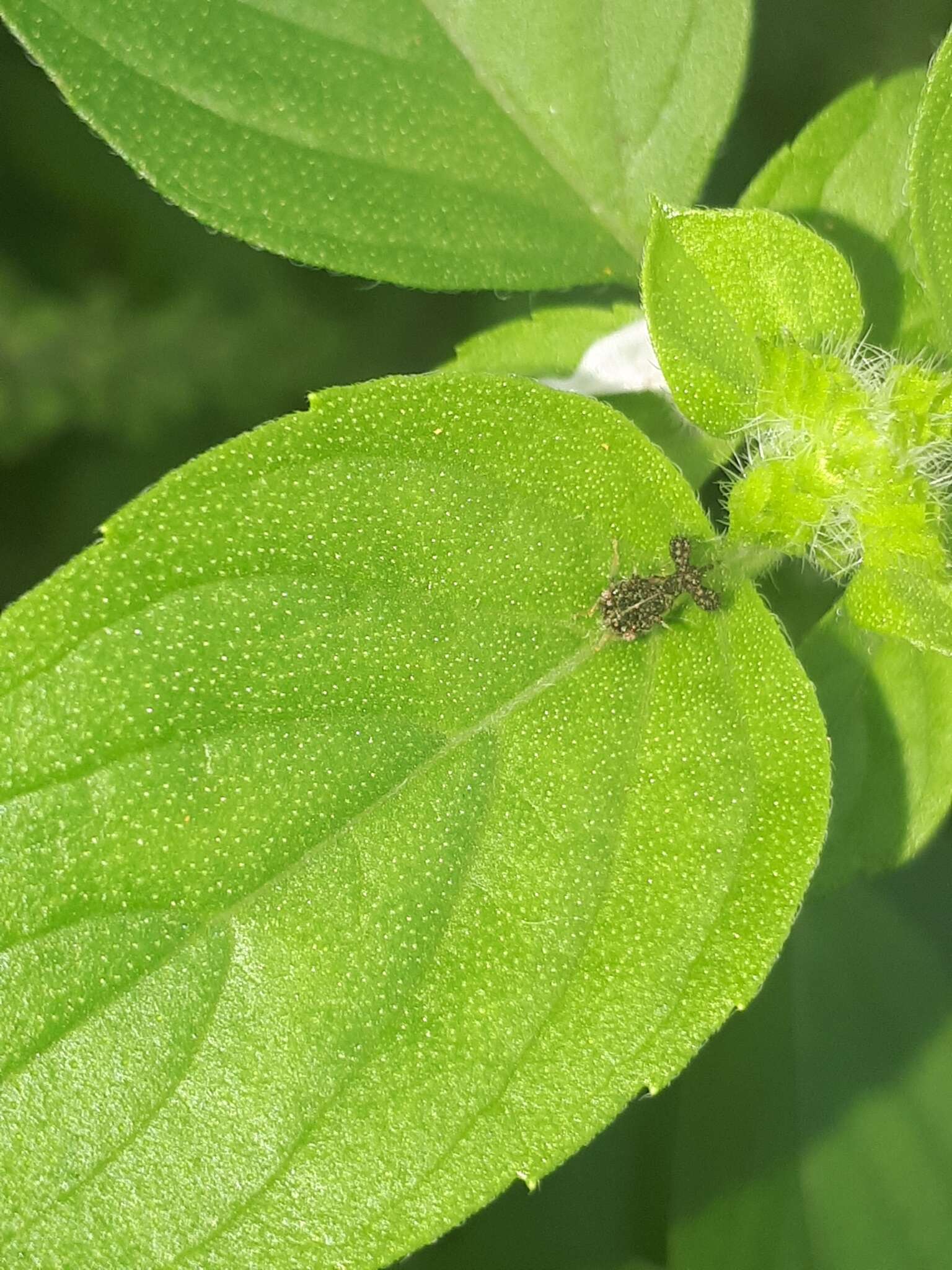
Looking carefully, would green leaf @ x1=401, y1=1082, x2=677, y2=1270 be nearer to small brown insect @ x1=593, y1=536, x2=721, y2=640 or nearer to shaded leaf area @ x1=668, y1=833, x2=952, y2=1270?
shaded leaf area @ x1=668, y1=833, x2=952, y2=1270

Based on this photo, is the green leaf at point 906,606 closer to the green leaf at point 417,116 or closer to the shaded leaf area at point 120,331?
the green leaf at point 417,116

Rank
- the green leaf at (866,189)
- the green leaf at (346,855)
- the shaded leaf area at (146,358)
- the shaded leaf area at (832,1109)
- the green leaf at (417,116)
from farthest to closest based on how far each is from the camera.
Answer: the shaded leaf area at (146,358) → the shaded leaf area at (832,1109) → the green leaf at (866,189) → the green leaf at (417,116) → the green leaf at (346,855)

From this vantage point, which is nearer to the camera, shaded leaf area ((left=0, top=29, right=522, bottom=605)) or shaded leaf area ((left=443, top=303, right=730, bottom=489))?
shaded leaf area ((left=443, top=303, right=730, bottom=489))

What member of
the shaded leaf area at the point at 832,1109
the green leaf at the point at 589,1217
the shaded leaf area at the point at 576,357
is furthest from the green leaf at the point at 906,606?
the green leaf at the point at 589,1217

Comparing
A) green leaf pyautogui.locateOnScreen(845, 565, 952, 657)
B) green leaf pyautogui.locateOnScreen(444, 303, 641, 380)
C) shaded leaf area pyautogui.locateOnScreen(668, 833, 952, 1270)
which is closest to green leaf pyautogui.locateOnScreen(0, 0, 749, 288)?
green leaf pyautogui.locateOnScreen(444, 303, 641, 380)

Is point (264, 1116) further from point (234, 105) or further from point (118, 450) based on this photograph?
point (118, 450)
